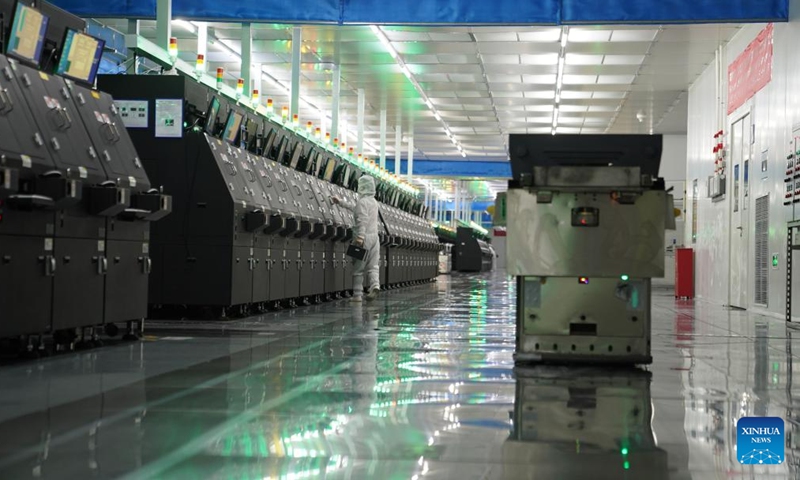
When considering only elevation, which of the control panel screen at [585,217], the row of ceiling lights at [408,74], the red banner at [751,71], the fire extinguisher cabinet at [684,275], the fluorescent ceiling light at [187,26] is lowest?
the fire extinguisher cabinet at [684,275]

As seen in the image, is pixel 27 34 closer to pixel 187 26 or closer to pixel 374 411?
pixel 374 411

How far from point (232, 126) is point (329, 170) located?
17.8 ft

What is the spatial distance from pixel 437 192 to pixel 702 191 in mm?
29607

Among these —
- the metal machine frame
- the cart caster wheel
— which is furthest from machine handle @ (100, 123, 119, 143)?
the metal machine frame

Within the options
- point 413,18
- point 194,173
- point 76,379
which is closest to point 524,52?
point 413,18

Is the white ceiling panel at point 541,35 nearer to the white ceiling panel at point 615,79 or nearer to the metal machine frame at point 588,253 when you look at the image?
the white ceiling panel at point 615,79

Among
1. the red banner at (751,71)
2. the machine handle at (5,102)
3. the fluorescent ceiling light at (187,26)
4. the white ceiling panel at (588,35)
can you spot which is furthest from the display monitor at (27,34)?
the white ceiling panel at (588,35)

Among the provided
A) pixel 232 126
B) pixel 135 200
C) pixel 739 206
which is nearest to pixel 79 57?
pixel 135 200

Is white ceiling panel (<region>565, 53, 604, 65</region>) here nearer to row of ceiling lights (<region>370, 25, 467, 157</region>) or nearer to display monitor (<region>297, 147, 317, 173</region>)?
row of ceiling lights (<region>370, 25, 467, 157</region>)

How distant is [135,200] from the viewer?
7.34 m

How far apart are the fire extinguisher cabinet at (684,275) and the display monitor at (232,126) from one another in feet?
37.0

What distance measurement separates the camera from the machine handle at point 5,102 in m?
5.88

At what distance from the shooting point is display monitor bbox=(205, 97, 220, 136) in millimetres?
10164

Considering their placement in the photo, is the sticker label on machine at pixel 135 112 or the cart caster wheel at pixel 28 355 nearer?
the cart caster wheel at pixel 28 355
